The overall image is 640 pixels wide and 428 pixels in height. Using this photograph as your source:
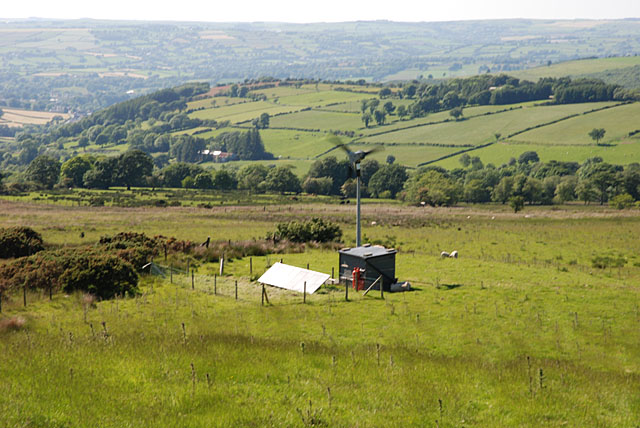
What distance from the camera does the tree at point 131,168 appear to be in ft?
435

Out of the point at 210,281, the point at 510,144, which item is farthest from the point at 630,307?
the point at 510,144

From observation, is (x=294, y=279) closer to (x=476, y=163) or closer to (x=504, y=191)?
(x=504, y=191)

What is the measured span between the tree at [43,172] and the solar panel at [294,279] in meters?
124

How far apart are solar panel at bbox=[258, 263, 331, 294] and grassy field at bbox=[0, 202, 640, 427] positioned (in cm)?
58

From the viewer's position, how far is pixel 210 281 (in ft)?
116

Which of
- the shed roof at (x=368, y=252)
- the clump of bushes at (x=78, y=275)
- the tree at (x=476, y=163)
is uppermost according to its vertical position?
the shed roof at (x=368, y=252)

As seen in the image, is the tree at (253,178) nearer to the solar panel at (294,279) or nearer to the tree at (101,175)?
the tree at (101,175)

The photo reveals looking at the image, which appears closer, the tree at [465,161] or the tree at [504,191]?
the tree at [504,191]

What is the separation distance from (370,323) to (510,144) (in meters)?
181

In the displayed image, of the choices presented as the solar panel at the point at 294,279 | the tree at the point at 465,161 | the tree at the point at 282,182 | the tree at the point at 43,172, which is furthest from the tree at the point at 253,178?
the solar panel at the point at 294,279

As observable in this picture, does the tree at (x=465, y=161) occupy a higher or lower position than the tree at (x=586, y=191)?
lower

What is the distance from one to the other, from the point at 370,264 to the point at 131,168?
109119 mm

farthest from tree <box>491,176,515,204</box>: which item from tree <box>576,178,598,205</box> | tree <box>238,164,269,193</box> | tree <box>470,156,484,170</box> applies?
tree <box>238,164,269,193</box>

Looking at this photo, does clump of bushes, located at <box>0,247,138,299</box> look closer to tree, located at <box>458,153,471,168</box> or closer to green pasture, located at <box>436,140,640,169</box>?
green pasture, located at <box>436,140,640,169</box>
